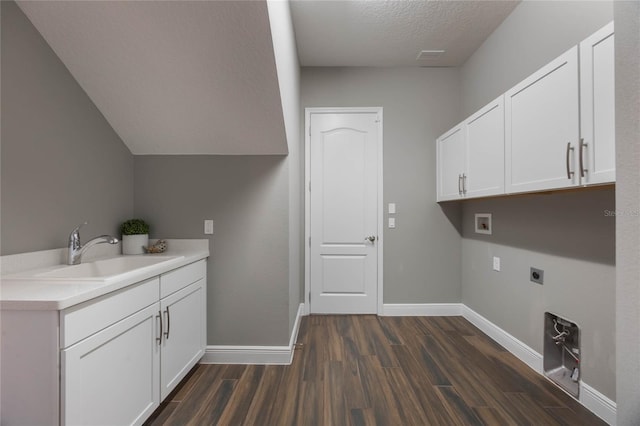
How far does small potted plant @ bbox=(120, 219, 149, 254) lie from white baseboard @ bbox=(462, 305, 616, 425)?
9.96ft

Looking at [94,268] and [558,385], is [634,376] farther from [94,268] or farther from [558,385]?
[94,268]

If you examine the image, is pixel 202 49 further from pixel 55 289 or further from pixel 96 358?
pixel 96 358

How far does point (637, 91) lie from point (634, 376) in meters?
0.65

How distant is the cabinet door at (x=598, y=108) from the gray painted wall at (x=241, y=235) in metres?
1.83

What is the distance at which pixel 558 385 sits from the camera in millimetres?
2127

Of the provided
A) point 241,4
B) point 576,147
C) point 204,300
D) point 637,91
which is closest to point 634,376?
point 637,91

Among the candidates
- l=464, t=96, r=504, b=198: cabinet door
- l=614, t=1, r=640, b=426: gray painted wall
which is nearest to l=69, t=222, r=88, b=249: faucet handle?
l=614, t=1, r=640, b=426: gray painted wall

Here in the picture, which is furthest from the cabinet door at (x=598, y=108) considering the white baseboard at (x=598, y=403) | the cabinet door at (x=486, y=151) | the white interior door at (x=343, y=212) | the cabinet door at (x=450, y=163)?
the white interior door at (x=343, y=212)

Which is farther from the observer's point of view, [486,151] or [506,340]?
[506,340]

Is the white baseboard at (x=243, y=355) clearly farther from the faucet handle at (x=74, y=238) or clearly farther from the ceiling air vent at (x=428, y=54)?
the ceiling air vent at (x=428, y=54)

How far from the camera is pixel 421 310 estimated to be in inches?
144

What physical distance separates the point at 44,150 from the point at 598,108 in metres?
2.85

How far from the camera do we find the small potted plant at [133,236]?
234cm

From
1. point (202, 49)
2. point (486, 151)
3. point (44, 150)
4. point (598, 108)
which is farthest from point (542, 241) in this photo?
point (44, 150)
